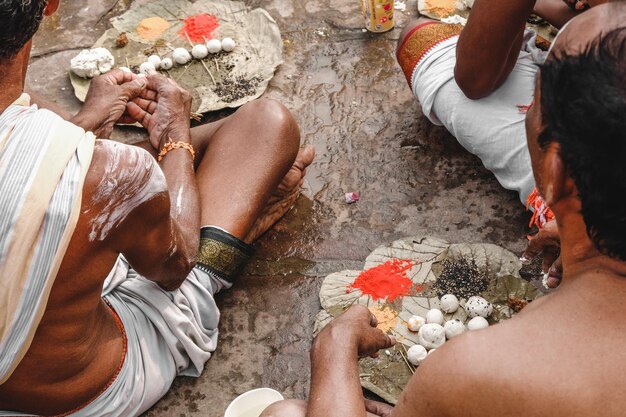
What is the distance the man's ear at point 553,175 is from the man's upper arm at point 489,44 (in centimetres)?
143

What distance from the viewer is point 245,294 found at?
292 centimetres

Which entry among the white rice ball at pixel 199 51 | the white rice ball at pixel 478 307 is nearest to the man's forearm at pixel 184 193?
the white rice ball at pixel 478 307

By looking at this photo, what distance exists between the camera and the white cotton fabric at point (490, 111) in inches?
118

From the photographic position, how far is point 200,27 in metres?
4.11

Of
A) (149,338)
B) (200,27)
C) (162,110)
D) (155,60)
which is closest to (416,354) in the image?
(149,338)

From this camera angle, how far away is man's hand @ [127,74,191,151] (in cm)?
293

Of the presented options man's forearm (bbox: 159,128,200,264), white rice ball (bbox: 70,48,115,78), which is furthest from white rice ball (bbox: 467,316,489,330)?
white rice ball (bbox: 70,48,115,78)

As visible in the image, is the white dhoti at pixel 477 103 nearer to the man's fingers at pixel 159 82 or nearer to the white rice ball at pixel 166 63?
the man's fingers at pixel 159 82

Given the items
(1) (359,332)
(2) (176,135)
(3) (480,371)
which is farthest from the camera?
(2) (176,135)

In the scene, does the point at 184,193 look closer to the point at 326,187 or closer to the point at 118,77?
the point at 118,77

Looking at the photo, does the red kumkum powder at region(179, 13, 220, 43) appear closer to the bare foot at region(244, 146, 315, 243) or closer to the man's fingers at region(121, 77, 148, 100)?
the man's fingers at region(121, 77, 148, 100)

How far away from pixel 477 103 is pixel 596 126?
1.90 meters

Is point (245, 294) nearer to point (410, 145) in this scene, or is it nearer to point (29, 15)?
point (410, 145)

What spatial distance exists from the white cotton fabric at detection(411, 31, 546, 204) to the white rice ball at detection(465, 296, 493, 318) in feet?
1.78
